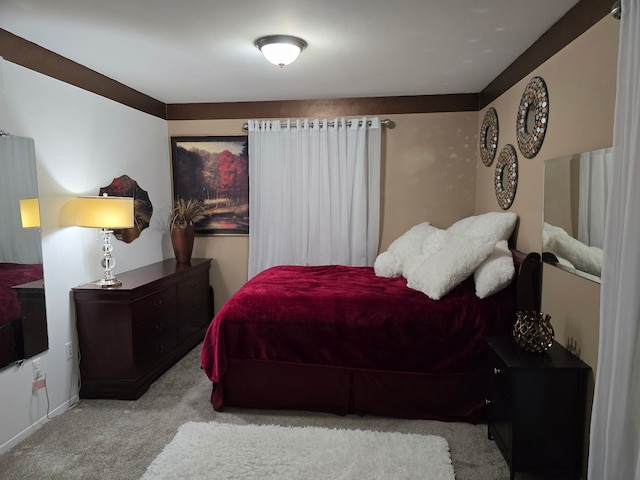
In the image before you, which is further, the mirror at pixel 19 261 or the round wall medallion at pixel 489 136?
the round wall medallion at pixel 489 136

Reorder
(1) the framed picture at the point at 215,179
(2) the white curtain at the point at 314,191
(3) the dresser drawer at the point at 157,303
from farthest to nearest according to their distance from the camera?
1. (1) the framed picture at the point at 215,179
2. (2) the white curtain at the point at 314,191
3. (3) the dresser drawer at the point at 157,303

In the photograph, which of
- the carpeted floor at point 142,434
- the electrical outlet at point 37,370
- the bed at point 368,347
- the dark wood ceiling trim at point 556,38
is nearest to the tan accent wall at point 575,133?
the dark wood ceiling trim at point 556,38

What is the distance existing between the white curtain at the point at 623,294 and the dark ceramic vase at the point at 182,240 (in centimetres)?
364

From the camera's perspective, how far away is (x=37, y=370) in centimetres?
280

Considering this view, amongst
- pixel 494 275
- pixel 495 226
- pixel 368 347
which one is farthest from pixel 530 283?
pixel 368 347

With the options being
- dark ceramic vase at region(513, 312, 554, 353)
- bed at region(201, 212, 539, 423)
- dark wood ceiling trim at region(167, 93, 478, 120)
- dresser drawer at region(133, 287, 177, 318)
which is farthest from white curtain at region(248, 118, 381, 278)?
dark ceramic vase at region(513, 312, 554, 353)

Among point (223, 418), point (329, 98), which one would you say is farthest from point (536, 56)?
point (223, 418)

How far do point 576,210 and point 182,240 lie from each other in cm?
342

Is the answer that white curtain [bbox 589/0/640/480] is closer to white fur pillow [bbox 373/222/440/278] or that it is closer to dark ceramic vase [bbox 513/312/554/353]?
dark ceramic vase [bbox 513/312/554/353]

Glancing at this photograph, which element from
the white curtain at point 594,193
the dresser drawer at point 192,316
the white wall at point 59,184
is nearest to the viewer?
the white curtain at point 594,193

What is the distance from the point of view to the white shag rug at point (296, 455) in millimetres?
2289

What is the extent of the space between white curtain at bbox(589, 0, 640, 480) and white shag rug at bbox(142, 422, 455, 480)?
2.99 feet

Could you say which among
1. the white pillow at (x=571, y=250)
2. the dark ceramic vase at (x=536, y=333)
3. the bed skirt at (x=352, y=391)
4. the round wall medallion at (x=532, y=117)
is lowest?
the bed skirt at (x=352, y=391)

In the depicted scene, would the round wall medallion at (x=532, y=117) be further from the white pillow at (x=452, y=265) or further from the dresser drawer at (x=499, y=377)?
the dresser drawer at (x=499, y=377)
